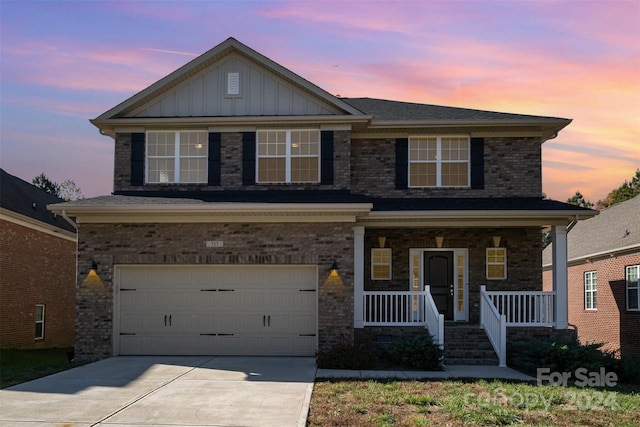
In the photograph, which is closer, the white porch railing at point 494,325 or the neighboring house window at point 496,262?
the white porch railing at point 494,325

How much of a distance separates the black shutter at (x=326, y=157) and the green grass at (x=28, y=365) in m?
7.51

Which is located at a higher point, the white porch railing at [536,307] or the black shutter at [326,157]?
the black shutter at [326,157]

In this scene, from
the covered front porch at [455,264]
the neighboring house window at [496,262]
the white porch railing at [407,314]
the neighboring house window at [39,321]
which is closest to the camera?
the white porch railing at [407,314]

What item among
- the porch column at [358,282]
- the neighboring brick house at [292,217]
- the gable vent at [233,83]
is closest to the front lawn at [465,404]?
the neighboring brick house at [292,217]

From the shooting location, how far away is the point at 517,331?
16.9m

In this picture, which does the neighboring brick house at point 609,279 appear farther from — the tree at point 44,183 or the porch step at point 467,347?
the tree at point 44,183

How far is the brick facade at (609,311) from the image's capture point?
2109 centimetres

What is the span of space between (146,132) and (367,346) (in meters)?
8.17

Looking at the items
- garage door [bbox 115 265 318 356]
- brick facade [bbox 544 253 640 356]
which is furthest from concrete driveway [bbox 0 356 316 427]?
brick facade [bbox 544 253 640 356]

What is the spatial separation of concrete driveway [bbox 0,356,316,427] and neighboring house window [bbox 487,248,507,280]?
20.2 ft

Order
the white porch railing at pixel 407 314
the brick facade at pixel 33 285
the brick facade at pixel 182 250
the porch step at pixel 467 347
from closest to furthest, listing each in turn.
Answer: the white porch railing at pixel 407 314
the porch step at pixel 467 347
the brick facade at pixel 182 250
the brick facade at pixel 33 285

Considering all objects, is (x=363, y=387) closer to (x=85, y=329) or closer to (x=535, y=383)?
(x=535, y=383)

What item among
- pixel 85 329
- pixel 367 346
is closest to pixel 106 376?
pixel 85 329

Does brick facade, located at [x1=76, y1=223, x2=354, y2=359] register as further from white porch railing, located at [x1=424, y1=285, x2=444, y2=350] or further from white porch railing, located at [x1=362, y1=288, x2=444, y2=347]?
white porch railing, located at [x1=424, y1=285, x2=444, y2=350]
